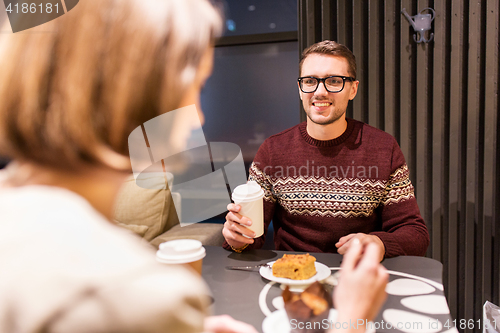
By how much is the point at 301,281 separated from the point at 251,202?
0.26m

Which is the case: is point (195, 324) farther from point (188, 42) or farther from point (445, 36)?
point (445, 36)

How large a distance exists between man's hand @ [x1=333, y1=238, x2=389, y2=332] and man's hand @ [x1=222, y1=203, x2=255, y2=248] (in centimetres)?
65

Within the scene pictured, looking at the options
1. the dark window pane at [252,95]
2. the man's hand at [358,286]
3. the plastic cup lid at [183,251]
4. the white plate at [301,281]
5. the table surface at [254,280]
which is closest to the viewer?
the man's hand at [358,286]

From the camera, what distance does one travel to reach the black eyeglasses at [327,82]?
1494 millimetres

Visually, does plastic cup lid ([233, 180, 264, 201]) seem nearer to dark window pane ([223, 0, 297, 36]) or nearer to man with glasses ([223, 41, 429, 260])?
man with glasses ([223, 41, 429, 260])

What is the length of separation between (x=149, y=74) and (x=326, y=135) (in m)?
1.32

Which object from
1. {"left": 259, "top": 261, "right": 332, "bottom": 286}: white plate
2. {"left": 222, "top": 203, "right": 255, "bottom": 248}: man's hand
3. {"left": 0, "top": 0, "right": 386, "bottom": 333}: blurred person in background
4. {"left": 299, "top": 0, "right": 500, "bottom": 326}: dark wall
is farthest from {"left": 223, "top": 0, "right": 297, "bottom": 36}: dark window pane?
{"left": 0, "top": 0, "right": 386, "bottom": 333}: blurred person in background

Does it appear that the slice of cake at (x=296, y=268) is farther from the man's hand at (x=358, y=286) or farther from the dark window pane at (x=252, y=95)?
the dark window pane at (x=252, y=95)

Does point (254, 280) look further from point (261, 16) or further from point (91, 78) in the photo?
point (261, 16)

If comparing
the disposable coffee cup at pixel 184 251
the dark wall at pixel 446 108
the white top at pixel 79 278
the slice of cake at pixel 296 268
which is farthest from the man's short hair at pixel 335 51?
the white top at pixel 79 278

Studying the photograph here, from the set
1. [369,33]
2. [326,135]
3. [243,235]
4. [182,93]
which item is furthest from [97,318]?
[369,33]

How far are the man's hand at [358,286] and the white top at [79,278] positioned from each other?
0.19m

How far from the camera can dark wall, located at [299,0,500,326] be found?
6.64ft

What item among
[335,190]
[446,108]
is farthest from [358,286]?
[446,108]
